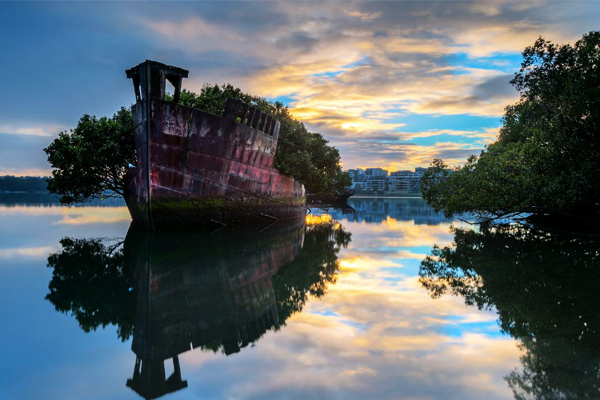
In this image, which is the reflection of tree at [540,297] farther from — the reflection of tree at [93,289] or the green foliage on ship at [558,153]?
the reflection of tree at [93,289]

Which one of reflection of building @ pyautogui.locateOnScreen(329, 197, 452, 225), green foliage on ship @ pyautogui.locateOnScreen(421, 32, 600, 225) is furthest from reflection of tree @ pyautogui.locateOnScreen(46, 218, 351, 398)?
reflection of building @ pyautogui.locateOnScreen(329, 197, 452, 225)

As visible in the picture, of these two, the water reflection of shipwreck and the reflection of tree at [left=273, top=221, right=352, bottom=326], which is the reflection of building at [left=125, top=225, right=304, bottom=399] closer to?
the reflection of tree at [left=273, top=221, right=352, bottom=326]

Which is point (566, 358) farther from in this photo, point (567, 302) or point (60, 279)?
point (60, 279)

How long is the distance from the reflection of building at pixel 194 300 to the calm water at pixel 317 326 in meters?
0.03

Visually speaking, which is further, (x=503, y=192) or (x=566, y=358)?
(x=503, y=192)

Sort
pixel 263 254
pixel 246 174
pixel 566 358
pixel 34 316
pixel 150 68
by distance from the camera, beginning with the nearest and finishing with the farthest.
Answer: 1. pixel 566 358
2. pixel 34 316
3. pixel 263 254
4. pixel 150 68
5. pixel 246 174

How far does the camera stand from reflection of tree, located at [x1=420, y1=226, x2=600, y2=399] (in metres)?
4.50

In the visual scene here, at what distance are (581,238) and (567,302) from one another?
1310 centimetres

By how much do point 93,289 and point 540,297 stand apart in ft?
28.4

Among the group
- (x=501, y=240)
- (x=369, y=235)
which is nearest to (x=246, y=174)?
(x=369, y=235)

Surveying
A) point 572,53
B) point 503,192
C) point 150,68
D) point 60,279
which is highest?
point 572,53

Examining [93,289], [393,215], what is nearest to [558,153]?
[93,289]

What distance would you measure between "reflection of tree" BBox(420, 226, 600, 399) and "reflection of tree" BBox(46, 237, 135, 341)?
509cm

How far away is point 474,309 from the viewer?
7.52 metres
